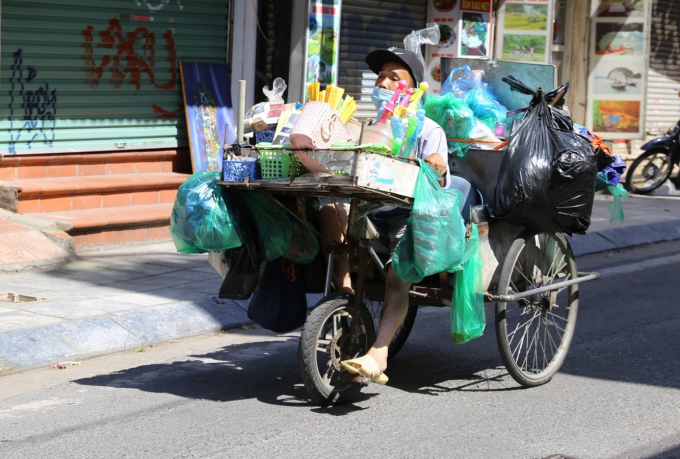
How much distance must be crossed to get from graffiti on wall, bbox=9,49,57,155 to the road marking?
17.5 ft

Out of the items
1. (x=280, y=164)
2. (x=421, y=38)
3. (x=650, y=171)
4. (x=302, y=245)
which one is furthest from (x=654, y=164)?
(x=280, y=164)

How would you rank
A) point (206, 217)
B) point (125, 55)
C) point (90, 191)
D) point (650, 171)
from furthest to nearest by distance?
point (650, 171), point (125, 55), point (90, 191), point (206, 217)

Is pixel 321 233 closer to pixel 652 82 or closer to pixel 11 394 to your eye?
pixel 11 394

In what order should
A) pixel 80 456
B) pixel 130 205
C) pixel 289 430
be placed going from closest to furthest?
pixel 80 456 → pixel 289 430 → pixel 130 205

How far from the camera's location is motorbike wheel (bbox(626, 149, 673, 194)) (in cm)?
1411

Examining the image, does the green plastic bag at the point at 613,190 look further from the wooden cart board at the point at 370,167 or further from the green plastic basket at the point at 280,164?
the green plastic basket at the point at 280,164

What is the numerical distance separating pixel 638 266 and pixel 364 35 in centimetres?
499

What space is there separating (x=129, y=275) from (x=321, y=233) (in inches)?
124

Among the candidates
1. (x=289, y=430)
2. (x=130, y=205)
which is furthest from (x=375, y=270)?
(x=130, y=205)

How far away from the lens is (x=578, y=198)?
16.2 ft

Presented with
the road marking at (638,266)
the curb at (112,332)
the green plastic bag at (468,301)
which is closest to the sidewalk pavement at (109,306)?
the curb at (112,332)

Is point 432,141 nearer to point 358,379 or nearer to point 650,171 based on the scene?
point 358,379

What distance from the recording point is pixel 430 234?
4277 mm

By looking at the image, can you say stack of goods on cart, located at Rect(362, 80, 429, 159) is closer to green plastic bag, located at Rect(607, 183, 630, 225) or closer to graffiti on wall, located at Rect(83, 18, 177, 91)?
green plastic bag, located at Rect(607, 183, 630, 225)
